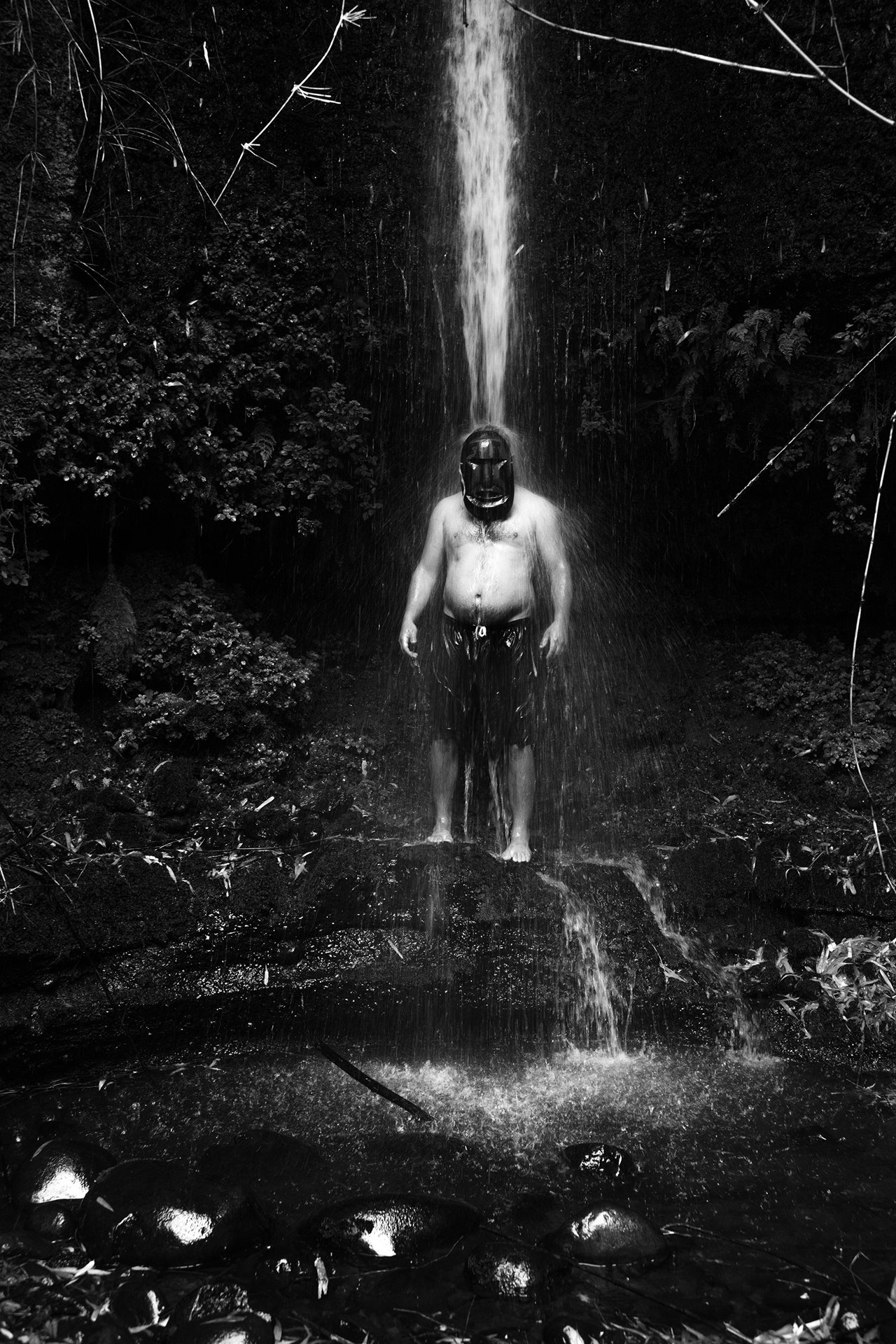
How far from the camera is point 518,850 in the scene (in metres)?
4.75

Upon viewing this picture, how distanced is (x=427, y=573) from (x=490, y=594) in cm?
45

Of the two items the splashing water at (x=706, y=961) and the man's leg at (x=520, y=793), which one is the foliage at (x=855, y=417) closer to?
the man's leg at (x=520, y=793)

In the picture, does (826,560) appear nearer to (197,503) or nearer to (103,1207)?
(197,503)

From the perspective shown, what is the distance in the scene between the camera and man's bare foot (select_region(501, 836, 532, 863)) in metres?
4.72

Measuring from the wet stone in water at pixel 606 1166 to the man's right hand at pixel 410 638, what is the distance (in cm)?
263

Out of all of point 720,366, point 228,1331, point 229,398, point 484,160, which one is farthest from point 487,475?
point 228,1331

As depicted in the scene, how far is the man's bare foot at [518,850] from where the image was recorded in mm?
4719

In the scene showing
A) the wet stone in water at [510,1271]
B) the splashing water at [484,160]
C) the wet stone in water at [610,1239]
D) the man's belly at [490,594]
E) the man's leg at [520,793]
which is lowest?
the wet stone in water at [510,1271]

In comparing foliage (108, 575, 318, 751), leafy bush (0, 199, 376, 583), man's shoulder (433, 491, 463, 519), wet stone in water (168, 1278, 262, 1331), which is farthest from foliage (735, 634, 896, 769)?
wet stone in water (168, 1278, 262, 1331)

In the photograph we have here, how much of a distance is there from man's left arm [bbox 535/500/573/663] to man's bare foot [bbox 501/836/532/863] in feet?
3.33

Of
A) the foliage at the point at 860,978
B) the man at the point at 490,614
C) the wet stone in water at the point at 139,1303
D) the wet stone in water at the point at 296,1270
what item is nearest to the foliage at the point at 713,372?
the man at the point at 490,614

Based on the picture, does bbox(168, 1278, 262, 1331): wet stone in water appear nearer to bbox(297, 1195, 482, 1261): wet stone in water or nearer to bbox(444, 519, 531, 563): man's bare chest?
bbox(297, 1195, 482, 1261): wet stone in water

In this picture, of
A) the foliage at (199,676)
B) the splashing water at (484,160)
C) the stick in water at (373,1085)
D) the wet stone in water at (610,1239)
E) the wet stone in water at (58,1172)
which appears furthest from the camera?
the splashing water at (484,160)

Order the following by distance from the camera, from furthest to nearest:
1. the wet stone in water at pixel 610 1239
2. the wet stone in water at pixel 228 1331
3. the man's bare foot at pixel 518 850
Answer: the man's bare foot at pixel 518 850, the wet stone in water at pixel 610 1239, the wet stone in water at pixel 228 1331
